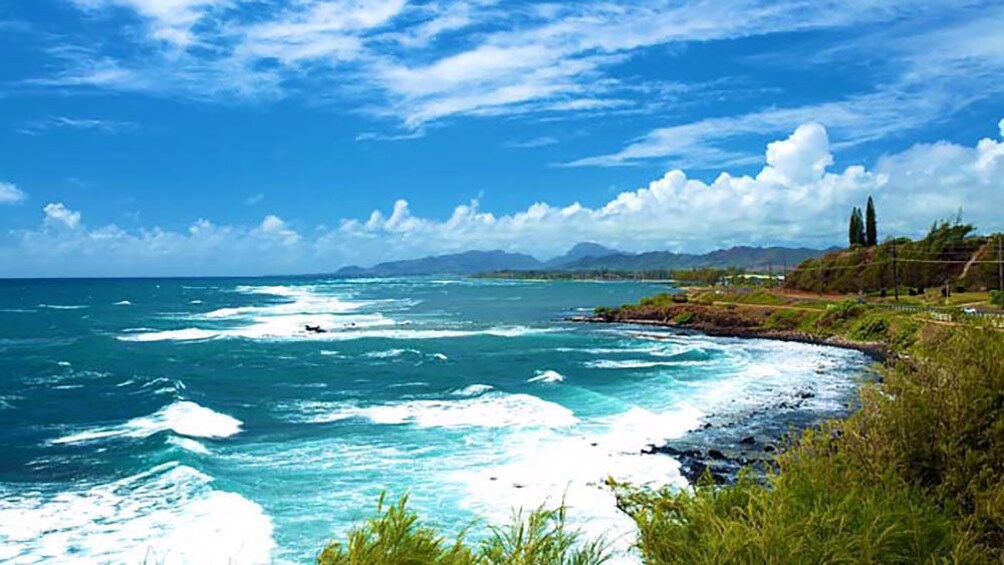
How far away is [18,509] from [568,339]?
50.2 metres

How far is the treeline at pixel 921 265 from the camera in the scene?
8262cm

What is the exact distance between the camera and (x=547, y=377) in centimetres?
4459

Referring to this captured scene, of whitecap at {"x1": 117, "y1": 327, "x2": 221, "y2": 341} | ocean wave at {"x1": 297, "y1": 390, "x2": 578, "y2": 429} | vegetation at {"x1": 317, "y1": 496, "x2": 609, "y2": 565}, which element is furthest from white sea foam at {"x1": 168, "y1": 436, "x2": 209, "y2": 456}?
whitecap at {"x1": 117, "y1": 327, "x2": 221, "y2": 341}

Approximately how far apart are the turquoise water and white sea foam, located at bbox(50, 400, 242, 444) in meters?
0.16

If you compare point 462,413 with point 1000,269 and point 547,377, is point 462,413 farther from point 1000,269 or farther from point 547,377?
point 1000,269

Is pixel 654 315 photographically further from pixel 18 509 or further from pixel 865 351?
pixel 18 509

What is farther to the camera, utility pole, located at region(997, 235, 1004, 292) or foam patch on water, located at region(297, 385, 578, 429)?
utility pole, located at region(997, 235, 1004, 292)

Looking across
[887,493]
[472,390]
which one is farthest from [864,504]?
[472,390]

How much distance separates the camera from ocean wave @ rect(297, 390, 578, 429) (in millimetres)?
32562

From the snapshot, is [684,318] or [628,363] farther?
[684,318]

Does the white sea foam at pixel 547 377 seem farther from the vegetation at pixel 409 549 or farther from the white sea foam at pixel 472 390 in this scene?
the vegetation at pixel 409 549

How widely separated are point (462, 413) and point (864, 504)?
2477 centimetres

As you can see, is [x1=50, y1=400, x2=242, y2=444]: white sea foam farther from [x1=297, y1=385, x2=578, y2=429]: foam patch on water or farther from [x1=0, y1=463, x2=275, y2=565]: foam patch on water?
[x1=0, y1=463, x2=275, y2=565]: foam patch on water

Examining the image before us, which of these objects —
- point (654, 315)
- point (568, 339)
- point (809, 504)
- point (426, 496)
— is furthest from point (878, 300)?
point (809, 504)
